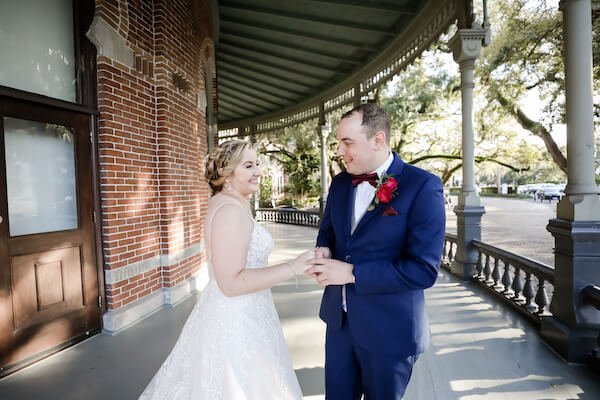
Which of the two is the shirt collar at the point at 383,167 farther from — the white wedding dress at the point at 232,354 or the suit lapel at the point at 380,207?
the white wedding dress at the point at 232,354

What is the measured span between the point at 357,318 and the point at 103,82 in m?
3.68

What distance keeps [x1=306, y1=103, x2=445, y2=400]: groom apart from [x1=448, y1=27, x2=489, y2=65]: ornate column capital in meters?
4.60

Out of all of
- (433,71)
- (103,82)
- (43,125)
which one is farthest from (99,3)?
(433,71)

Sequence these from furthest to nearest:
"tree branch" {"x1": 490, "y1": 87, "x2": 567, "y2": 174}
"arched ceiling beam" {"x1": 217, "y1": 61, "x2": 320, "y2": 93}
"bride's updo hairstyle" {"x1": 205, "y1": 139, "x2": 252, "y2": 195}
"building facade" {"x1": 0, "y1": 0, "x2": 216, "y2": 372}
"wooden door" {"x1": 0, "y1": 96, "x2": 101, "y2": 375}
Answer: "arched ceiling beam" {"x1": 217, "y1": 61, "x2": 320, "y2": 93}, "tree branch" {"x1": 490, "y1": 87, "x2": 567, "y2": 174}, "building facade" {"x1": 0, "y1": 0, "x2": 216, "y2": 372}, "wooden door" {"x1": 0, "y1": 96, "x2": 101, "y2": 375}, "bride's updo hairstyle" {"x1": 205, "y1": 139, "x2": 252, "y2": 195}

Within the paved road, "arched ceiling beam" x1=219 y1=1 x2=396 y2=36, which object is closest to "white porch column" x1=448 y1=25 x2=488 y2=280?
"arched ceiling beam" x1=219 y1=1 x2=396 y2=36

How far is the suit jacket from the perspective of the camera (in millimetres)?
1536

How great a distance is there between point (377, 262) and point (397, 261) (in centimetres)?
10

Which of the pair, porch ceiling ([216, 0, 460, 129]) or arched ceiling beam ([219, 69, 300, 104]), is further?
arched ceiling beam ([219, 69, 300, 104])

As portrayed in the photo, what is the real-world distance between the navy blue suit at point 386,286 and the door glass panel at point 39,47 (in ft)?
10.9

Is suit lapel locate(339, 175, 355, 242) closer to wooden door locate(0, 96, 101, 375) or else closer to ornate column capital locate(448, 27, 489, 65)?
wooden door locate(0, 96, 101, 375)

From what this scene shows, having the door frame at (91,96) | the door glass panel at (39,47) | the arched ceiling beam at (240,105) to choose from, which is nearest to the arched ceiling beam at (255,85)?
the arched ceiling beam at (240,105)

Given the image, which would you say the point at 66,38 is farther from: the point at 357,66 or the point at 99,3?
the point at 357,66

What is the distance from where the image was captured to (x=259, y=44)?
830 cm

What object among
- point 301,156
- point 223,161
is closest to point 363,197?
point 223,161
